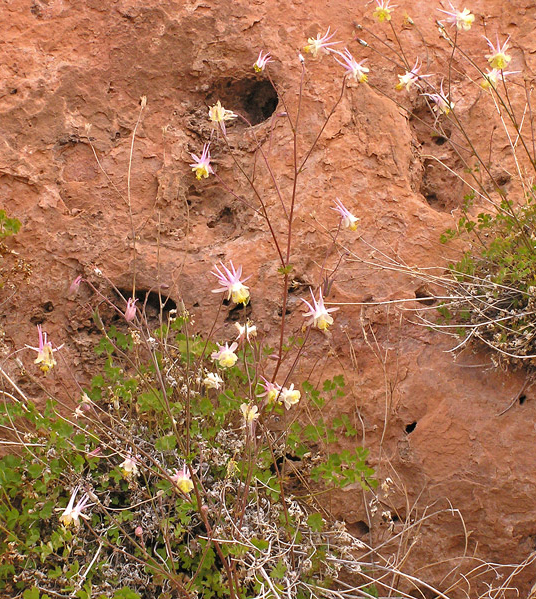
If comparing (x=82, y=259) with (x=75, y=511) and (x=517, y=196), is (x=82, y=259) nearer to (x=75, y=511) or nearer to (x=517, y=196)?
(x=75, y=511)

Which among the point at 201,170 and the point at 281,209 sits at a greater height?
the point at 201,170

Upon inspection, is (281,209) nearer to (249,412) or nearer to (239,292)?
(239,292)

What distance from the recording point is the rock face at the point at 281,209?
3.09 m

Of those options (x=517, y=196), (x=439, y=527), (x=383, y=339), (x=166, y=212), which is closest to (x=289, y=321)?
(x=383, y=339)

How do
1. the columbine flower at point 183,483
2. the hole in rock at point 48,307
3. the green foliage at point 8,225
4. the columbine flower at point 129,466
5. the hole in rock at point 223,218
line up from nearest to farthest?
the columbine flower at point 183,483 → the columbine flower at point 129,466 → the green foliage at point 8,225 → the hole in rock at point 48,307 → the hole in rock at point 223,218

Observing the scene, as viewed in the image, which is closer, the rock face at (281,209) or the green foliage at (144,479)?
the green foliage at (144,479)

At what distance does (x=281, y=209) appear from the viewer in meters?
3.49

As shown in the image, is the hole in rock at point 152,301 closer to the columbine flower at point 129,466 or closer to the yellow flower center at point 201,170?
the yellow flower center at point 201,170

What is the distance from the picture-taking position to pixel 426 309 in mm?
3258

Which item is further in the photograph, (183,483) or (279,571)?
(279,571)

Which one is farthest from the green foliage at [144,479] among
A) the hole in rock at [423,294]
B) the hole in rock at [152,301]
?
the hole in rock at [423,294]

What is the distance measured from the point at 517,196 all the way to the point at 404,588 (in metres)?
1.96

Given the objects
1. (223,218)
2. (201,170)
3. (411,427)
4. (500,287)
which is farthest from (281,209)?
(411,427)

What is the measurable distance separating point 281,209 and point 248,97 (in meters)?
0.72
